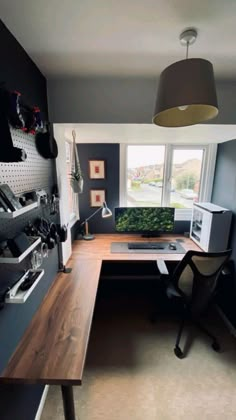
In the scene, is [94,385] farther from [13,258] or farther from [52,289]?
[13,258]

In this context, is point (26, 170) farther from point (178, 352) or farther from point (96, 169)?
point (178, 352)

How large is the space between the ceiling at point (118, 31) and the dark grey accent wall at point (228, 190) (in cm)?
105

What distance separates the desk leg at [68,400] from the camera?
0.91 m

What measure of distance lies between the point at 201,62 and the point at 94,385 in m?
2.22

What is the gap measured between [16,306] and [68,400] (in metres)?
0.53

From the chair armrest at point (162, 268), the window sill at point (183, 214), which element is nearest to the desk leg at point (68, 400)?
the chair armrest at point (162, 268)

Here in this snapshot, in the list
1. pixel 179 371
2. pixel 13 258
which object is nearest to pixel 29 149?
pixel 13 258

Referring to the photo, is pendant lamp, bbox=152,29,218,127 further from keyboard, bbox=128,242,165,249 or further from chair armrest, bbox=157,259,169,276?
keyboard, bbox=128,242,165,249

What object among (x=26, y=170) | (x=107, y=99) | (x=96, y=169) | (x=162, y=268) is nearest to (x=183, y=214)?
(x=162, y=268)

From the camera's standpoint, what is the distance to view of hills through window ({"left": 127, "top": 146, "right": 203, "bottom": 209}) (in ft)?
8.66

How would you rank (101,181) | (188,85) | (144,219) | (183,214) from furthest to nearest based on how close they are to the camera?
1. (183,214)
2. (101,181)
3. (144,219)
4. (188,85)

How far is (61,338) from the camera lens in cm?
108

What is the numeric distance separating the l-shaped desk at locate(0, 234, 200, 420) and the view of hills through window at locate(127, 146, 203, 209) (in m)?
1.26

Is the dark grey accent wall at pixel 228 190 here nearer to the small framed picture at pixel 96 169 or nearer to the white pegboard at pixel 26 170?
the small framed picture at pixel 96 169
